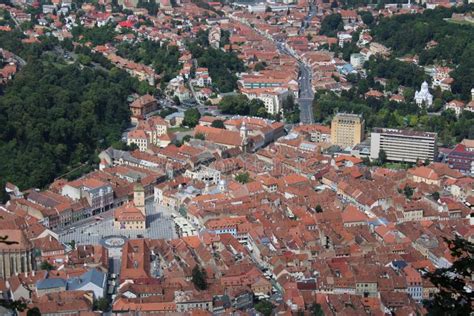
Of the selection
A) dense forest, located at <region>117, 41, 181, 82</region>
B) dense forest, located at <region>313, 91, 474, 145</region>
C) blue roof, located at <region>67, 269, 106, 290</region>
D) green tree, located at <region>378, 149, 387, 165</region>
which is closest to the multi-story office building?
green tree, located at <region>378, 149, 387, 165</region>

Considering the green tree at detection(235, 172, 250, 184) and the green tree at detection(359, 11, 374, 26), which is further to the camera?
the green tree at detection(359, 11, 374, 26)

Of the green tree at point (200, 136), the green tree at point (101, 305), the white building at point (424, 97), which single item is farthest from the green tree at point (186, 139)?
the green tree at point (101, 305)

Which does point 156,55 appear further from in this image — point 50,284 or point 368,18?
point 50,284

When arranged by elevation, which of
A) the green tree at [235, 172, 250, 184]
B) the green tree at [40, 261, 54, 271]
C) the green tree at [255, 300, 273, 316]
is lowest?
the green tree at [235, 172, 250, 184]

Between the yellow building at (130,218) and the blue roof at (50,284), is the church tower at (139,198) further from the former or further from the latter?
the blue roof at (50,284)

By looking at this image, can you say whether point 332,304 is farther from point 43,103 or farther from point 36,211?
point 43,103

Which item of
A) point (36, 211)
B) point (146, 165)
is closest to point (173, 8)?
point (146, 165)

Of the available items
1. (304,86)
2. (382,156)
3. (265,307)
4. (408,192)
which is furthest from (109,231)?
(304,86)

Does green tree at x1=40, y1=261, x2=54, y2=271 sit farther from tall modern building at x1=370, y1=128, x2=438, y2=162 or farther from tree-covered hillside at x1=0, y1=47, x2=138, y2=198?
tall modern building at x1=370, y1=128, x2=438, y2=162
